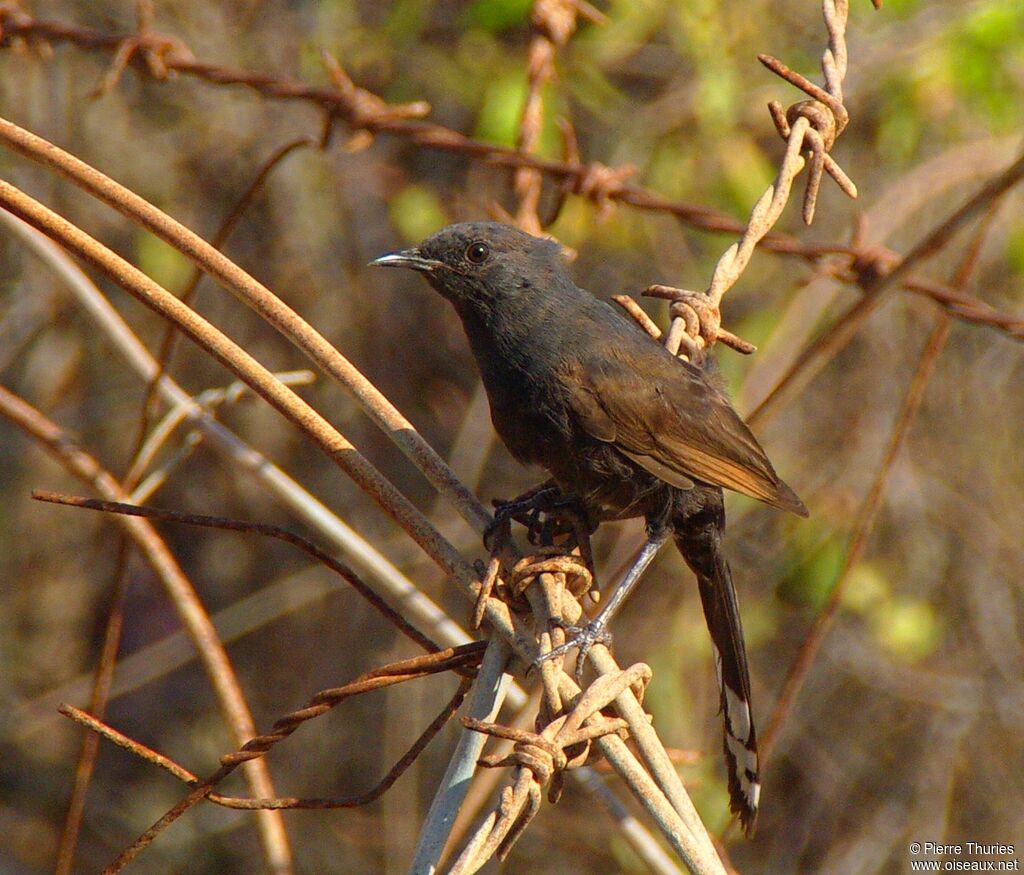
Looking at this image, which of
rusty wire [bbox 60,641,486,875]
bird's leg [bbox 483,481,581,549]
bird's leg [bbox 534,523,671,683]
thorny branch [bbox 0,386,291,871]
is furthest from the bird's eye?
rusty wire [bbox 60,641,486,875]

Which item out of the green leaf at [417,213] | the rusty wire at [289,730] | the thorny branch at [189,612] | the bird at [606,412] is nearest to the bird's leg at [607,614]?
the bird at [606,412]

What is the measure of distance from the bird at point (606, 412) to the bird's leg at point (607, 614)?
0.02 metres

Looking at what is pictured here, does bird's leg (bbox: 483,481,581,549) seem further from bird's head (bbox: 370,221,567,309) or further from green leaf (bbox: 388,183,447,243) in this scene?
green leaf (bbox: 388,183,447,243)

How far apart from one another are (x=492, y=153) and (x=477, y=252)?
1.21 feet

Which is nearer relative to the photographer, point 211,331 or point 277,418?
point 211,331

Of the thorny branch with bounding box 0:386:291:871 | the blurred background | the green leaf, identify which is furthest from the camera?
the green leaf

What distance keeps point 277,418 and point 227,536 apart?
930 mm

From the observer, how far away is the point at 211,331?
6.39 ft

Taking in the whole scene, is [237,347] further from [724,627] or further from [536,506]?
[724,627]

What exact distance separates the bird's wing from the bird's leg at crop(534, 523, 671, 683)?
19 centimetres

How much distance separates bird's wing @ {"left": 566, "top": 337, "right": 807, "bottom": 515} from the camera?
3496 millimetres

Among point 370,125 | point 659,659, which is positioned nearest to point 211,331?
point 370,125

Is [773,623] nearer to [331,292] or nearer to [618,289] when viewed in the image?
[618,289]

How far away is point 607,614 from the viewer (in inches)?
112
